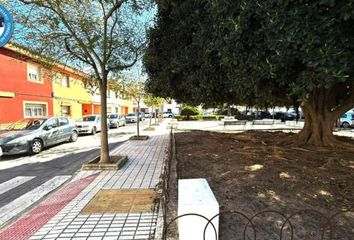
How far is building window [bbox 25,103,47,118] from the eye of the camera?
61.7 ft

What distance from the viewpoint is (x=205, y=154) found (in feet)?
28.0

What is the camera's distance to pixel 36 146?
11.4 meters

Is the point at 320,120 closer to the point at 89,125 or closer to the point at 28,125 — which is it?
A: the point at 28,125

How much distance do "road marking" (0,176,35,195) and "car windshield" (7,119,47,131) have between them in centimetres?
526

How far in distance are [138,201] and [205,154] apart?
151 inches

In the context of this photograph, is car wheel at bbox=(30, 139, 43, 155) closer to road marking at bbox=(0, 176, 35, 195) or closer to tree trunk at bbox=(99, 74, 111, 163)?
road marking at bbox=(0, 176, 35, 195)

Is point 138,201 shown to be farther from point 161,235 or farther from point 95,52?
point 95,52

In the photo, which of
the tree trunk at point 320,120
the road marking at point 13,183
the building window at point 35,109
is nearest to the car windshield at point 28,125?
the road marking at point 13,183

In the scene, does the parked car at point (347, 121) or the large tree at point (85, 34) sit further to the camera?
the parked car at point (347, 121)

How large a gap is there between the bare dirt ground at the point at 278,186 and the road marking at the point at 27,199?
10.0 feet

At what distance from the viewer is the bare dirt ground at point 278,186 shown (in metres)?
3.65

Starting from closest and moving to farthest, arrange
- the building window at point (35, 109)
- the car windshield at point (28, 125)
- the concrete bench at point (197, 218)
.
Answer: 1. the concrete bench at point (197, 218)
2. the car windshield at point (28, 125)
3. the building window at point (35, 109)

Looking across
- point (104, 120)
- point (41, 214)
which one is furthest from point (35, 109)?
point (41, 214)

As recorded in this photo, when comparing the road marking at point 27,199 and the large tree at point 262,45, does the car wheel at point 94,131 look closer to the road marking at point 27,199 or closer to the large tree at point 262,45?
the road marking at point 27,199
